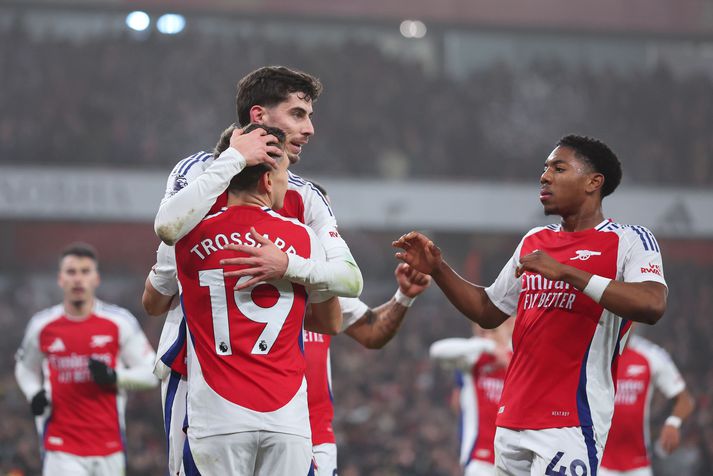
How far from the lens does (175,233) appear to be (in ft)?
12.8

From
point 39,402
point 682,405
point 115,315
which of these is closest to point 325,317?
point 39,402

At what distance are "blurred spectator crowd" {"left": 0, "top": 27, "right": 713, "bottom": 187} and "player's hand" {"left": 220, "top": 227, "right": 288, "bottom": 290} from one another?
57.6 feet

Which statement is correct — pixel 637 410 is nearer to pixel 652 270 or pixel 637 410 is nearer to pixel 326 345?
pixel 326 345

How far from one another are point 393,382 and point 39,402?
11835mm

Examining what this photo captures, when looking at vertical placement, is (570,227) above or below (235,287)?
above

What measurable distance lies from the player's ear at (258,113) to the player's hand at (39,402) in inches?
163

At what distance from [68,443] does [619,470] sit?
4837 millimetres

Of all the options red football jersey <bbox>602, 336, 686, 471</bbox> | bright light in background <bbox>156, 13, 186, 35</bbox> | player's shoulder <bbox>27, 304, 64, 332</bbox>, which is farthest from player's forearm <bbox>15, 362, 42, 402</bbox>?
bright light in background <bbox>156, 13, 186, 35</bbox>

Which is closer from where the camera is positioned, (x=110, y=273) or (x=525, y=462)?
(x=525, y=462)

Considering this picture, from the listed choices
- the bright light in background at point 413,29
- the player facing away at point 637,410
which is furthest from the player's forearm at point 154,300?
the bright light in background at point 413,29

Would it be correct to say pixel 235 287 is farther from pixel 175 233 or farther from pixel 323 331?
pixel 323 331

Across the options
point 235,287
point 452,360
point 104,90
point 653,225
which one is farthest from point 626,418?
point 104,90

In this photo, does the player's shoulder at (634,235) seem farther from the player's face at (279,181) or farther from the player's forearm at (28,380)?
the player's forearm at (28,380)

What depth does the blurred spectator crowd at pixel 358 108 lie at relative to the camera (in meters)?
21.2
